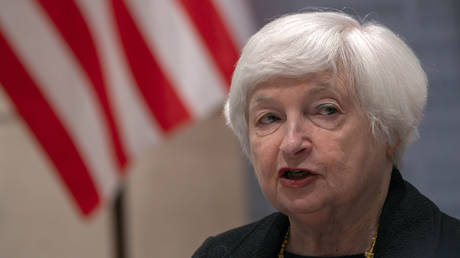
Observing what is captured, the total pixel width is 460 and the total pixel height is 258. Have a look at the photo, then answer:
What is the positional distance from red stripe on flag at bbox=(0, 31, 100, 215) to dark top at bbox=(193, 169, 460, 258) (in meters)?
1.59

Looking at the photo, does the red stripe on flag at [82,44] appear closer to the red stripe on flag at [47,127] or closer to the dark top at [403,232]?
the red stripe on flag at [47,127]

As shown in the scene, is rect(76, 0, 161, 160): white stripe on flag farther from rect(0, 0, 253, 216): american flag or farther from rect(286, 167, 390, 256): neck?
rect(286, 167, 390, 256): neck

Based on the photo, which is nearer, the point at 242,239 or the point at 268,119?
the point at 268,119

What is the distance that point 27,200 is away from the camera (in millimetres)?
4320

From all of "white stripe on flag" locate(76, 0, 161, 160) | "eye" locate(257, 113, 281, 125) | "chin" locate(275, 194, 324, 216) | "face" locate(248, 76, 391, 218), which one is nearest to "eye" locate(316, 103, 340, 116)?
"face" locate(248, 76, 391, 218)

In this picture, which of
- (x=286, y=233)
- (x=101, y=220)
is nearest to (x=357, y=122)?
(x=286, y=233)

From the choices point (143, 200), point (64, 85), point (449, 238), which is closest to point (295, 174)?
point (449, 238)

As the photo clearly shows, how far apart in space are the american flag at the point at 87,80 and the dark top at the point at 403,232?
1542 millimetres

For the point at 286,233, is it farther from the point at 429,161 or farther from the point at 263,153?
the point at 429,161

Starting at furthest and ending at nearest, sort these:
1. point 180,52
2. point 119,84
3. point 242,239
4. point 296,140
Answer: point 180,52 < point 119,84 < point 242,239 < point 296,140

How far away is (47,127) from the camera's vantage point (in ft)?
12.0

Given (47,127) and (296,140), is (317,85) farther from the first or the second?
(47,127)

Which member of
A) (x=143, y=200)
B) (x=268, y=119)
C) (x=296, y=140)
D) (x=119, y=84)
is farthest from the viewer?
(x=143, y=200)

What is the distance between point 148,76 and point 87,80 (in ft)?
0.97
